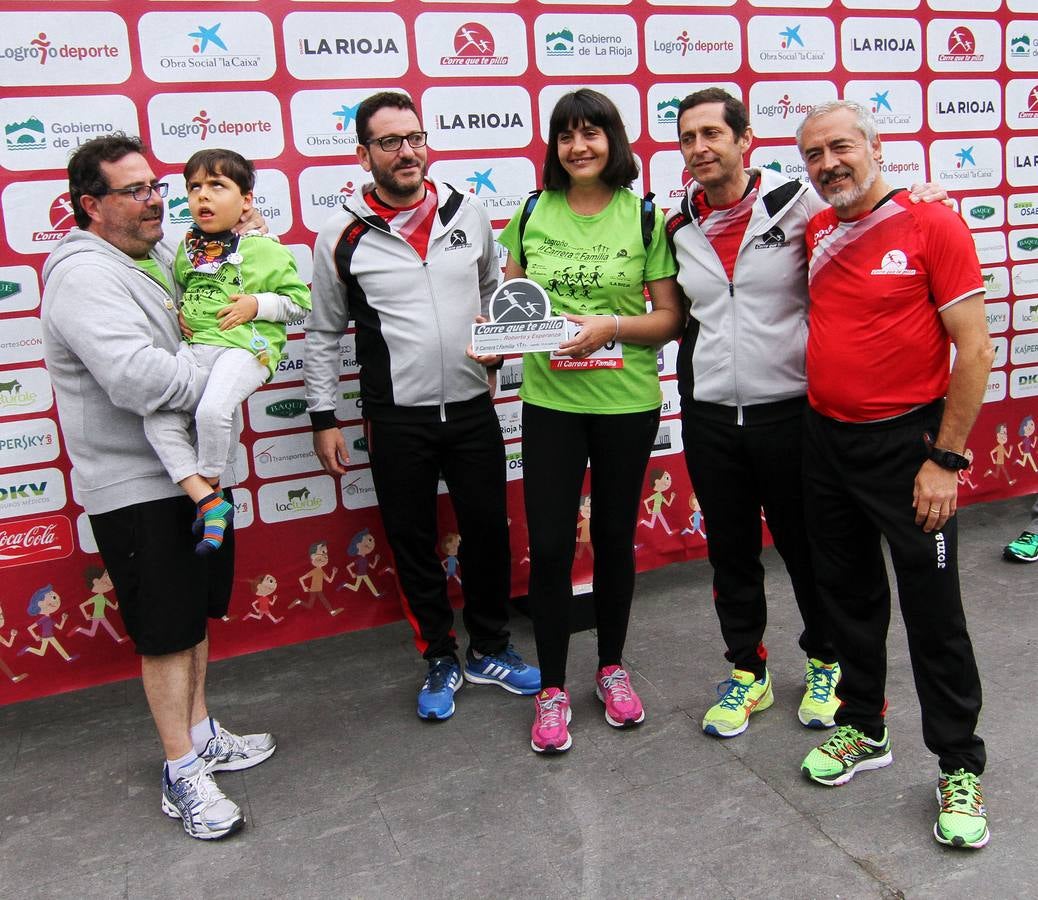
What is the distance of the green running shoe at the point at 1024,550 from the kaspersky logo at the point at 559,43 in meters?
2.98

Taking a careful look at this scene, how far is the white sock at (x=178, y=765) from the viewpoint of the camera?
9.18 ft

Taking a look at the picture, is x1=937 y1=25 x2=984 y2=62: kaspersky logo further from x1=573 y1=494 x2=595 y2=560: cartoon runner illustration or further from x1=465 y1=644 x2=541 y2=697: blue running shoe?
x1=465 y1=644 x2=541 y2=697: blue running shoe

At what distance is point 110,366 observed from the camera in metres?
2.51

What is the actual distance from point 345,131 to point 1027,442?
387 cm

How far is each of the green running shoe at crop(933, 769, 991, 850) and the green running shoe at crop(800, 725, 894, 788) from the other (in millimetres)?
253

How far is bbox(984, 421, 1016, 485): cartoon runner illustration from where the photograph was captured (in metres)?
5.04

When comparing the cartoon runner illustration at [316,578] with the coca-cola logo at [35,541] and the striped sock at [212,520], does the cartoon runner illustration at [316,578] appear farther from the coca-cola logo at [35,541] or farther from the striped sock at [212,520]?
the striped sock at [212,520]

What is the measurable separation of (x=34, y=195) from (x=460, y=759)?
7.90 ft

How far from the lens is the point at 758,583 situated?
3.16 metres

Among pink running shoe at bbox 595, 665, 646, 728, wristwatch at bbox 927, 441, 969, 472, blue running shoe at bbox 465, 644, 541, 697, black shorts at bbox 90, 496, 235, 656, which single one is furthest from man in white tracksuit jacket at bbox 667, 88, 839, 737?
black shorts at bbox 90, 496, 235, 656

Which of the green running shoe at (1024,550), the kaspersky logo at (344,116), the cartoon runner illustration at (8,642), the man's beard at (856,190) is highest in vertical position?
the kaspersky logo at (344,116)

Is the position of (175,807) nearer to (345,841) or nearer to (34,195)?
(345,841)

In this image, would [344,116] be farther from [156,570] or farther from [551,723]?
[551,723]

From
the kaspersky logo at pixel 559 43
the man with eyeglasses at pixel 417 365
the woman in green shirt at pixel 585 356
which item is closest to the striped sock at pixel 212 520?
the man with eyeglasses at pixel 417 365
